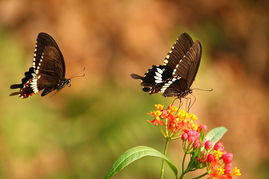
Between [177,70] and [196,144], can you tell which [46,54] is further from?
[196,144]

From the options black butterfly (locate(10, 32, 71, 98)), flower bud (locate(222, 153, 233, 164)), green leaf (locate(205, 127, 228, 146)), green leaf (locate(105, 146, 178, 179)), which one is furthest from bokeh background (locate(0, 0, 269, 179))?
green leaf (locate(105, 146, 178, 179))

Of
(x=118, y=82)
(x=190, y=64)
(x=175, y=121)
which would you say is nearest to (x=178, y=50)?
(x=190, y=64)

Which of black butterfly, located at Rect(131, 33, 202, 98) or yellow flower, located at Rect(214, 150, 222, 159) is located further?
black butterfly, located at Rect(131, 33, 202, 98)

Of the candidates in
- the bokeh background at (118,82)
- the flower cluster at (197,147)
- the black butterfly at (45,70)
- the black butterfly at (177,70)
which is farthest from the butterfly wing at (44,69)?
the bokeh background at (118,82)

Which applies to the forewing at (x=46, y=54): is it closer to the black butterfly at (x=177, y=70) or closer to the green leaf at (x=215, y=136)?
the black butterfly at (x=177, y=70)

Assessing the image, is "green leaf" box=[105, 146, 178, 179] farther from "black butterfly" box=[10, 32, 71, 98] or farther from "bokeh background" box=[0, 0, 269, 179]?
"bokeh background" box=[0, 0, 269, 179]

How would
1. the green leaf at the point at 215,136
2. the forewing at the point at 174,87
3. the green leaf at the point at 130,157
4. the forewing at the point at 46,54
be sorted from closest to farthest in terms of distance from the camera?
the green leaf at the point at 130,157 → the green leaf at the point at 215,136 → the forewing at the point at 46,54 → the forewing at the point at 174,87

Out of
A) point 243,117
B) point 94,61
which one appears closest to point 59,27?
point 94,61
